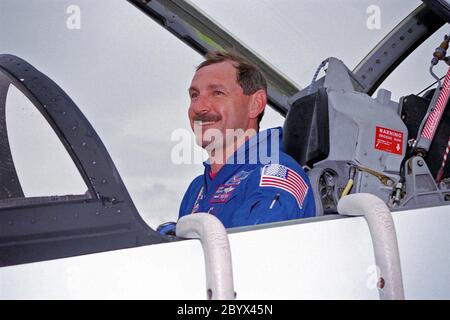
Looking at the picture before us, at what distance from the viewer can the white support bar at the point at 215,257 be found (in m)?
0.73

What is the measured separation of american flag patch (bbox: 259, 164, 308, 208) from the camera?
4.31ft

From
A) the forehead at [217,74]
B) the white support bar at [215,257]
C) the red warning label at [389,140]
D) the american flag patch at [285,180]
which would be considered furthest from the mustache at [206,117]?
the white support bar at [215,257]

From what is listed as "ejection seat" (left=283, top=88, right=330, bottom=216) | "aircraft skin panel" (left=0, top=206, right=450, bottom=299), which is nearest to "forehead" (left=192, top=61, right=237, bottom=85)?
"ejection seat" (left=283, top=88, right=330, bottom=216)

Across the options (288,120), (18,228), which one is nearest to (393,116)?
(288,120)

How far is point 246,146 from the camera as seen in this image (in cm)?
156

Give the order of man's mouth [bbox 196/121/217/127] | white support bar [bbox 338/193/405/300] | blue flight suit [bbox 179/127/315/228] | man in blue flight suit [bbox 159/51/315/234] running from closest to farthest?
white support bar [bbox 338/193/405/300], blue flight suit [bbox 179/127/315/228], man in blue flight suit [bbox 159/51/315/234], man's mouth [bbox 196/121/217/127]

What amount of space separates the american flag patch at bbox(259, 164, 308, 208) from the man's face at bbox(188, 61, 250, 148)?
0.81 ft

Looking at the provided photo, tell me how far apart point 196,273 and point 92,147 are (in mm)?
270

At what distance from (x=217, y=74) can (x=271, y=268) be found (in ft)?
2.90

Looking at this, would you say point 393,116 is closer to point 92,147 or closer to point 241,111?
point 241,111

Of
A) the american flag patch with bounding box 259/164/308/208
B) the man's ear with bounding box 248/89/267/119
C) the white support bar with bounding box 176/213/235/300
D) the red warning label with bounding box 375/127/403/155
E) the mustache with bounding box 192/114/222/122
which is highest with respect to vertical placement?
the man's ear with bounding box 248/89/267/119

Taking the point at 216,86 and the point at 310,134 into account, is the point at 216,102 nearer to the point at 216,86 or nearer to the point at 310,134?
the point at 216,86

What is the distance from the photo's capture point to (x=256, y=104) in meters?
1.67

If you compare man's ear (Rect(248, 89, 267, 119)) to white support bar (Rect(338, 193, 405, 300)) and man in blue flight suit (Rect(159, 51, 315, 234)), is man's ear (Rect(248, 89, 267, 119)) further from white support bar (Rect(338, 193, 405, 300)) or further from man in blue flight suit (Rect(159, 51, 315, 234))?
white support bar (Rect(338, 193, 405, 300))
